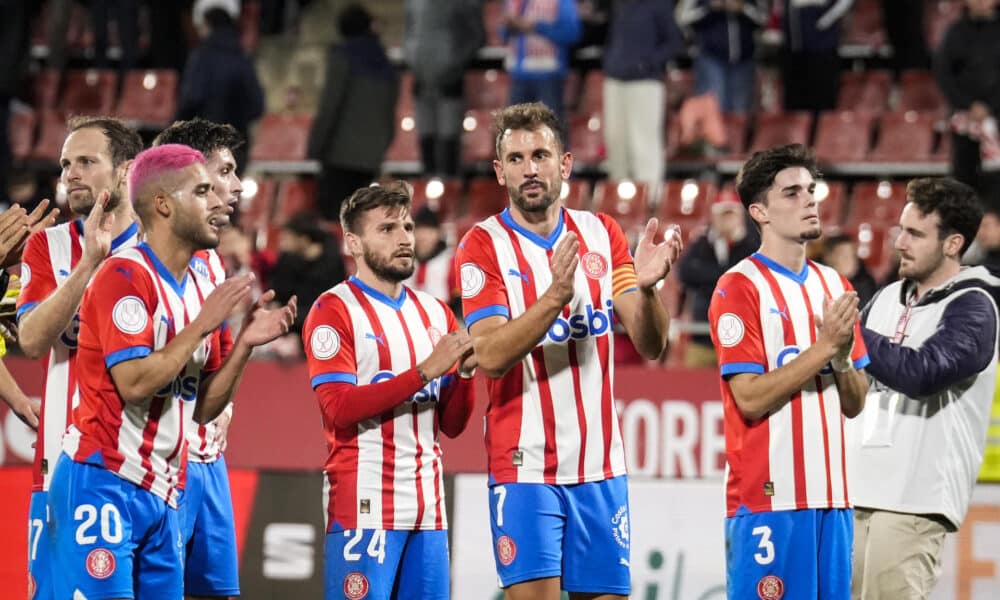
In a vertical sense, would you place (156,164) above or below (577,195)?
below

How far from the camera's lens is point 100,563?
5156 millimetres

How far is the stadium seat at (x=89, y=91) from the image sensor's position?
16828 mm

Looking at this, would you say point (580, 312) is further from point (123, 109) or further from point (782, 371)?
point (123, 109)

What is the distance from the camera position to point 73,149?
6.22 metres

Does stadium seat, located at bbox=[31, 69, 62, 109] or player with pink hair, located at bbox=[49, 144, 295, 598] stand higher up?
stadium seat, located at bbox=[31, 69, 62, 109]

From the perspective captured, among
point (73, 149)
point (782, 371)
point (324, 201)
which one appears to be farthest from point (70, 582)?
point (324, 201)

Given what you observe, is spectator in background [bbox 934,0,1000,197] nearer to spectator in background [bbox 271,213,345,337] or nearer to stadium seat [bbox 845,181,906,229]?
stadium seat [bbox 845,181,906,229]

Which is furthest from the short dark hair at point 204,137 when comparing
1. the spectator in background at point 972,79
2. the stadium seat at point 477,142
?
the stadium seat at point 477,142

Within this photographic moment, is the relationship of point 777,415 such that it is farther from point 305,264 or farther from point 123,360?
point 305,264

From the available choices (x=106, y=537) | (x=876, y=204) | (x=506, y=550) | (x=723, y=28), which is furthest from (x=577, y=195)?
(x=106, y=537)

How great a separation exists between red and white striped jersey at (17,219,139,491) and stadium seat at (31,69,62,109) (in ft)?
37.3

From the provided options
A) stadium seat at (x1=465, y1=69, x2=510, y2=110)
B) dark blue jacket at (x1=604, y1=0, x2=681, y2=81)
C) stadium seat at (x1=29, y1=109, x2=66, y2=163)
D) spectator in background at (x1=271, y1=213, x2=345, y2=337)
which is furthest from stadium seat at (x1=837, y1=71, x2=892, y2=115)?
stadium seat at (x1=29, y1=109, x2=66, y2=163)

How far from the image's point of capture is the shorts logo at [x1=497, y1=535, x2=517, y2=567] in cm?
583

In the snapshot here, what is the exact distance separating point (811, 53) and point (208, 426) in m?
9.35
